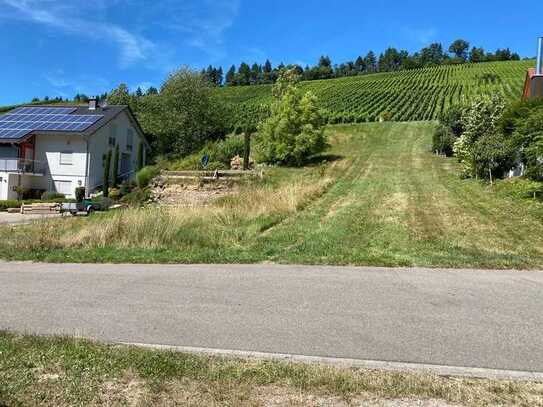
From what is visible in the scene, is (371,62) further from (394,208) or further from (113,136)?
(394,208)

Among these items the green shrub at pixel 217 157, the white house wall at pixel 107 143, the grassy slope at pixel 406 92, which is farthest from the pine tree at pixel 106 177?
the grassy slope at pixel 406 92

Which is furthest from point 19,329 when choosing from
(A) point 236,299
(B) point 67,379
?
(A) point 236,299

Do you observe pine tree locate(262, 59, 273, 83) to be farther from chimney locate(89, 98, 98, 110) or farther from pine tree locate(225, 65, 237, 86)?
chimney locate(89, 98, 98, 110)

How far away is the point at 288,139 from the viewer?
32.2 meters

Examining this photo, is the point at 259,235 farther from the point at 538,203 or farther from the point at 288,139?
the point at 288,139

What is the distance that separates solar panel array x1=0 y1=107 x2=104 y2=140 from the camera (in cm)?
4047

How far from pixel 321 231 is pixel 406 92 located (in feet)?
259

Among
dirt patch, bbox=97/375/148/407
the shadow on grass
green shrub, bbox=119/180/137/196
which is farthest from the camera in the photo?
green shrub, bbox=119/180/137/196

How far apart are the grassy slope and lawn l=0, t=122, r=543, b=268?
130 feet

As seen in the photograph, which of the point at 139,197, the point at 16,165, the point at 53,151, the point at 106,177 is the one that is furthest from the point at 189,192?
the point at 53,151

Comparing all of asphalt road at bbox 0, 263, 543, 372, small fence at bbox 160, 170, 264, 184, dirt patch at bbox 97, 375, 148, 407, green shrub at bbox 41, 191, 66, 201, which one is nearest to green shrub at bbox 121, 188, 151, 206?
small fence at bbox 160, 170, 264, 184

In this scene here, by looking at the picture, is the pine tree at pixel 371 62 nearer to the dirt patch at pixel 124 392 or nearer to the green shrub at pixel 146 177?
the green shrub at pixel 146 177

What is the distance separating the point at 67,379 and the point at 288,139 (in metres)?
29.0

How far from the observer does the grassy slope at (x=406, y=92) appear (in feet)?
225
